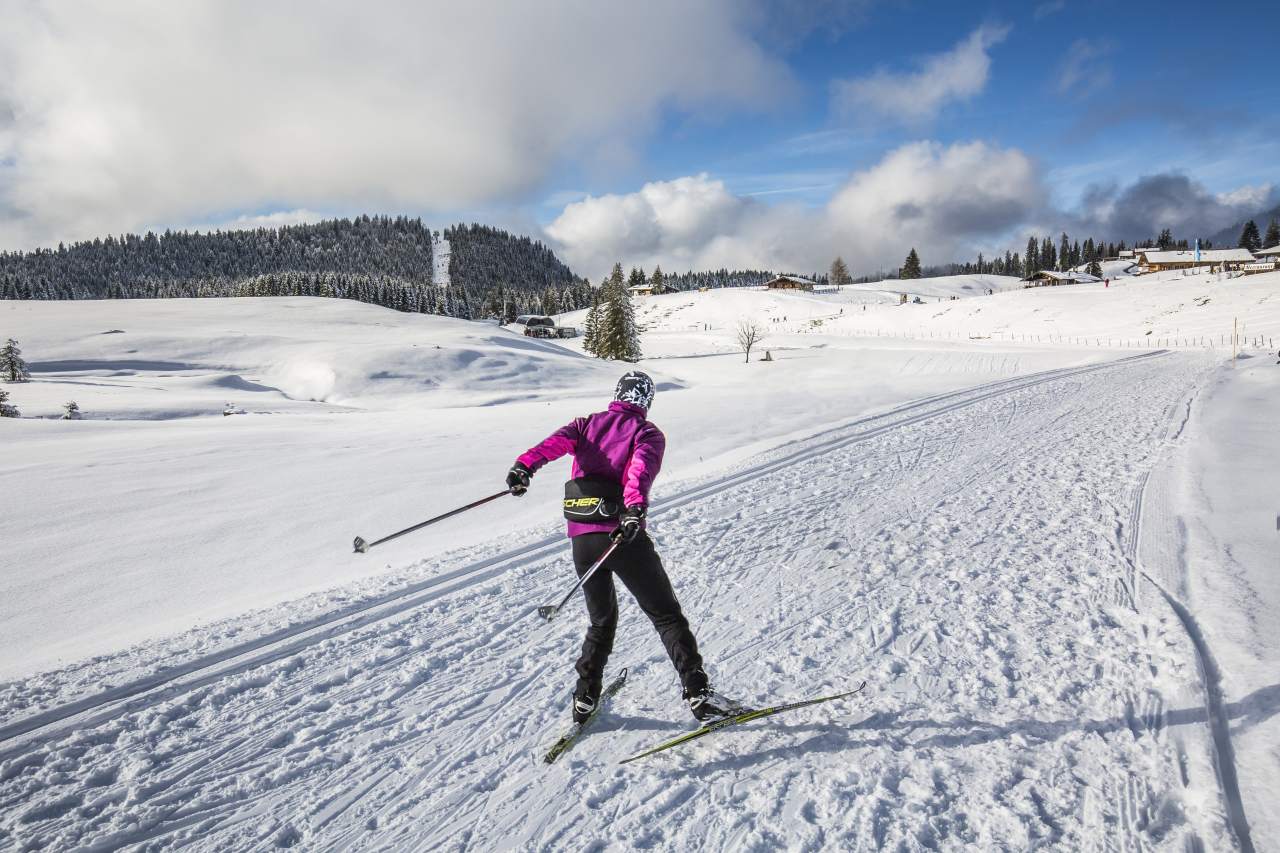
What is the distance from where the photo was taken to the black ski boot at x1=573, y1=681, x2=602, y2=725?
4117 mm

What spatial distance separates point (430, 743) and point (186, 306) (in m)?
81.7

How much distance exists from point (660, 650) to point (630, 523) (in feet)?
6.46

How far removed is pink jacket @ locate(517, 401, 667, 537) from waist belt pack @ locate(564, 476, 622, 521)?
0.04 m

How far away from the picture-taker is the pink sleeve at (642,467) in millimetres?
3820

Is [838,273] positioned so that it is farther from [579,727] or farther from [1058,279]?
[579,727]

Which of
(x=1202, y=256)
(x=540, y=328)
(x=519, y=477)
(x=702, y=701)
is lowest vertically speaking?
(x=702, y=701)

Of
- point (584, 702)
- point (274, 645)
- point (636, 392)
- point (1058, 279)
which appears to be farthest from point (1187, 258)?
point (274, 645)

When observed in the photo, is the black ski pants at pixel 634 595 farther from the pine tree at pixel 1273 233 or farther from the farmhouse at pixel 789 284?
the pine tree at pixel 1273 233

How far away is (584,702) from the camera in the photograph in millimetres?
4125

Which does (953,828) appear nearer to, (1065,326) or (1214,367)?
(1214,367)

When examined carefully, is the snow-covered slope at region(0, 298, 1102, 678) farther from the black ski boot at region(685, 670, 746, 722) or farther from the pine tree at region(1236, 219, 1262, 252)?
the pine tree at region(1236, 219, 1262, 252)

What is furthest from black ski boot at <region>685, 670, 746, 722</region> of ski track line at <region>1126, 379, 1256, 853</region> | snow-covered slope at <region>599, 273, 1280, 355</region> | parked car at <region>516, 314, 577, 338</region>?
parked car at <region>516, 314, 577, 338</region>

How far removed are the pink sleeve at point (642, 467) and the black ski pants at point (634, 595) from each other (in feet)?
1.17

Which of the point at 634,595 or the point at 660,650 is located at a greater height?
the point at 634,595
